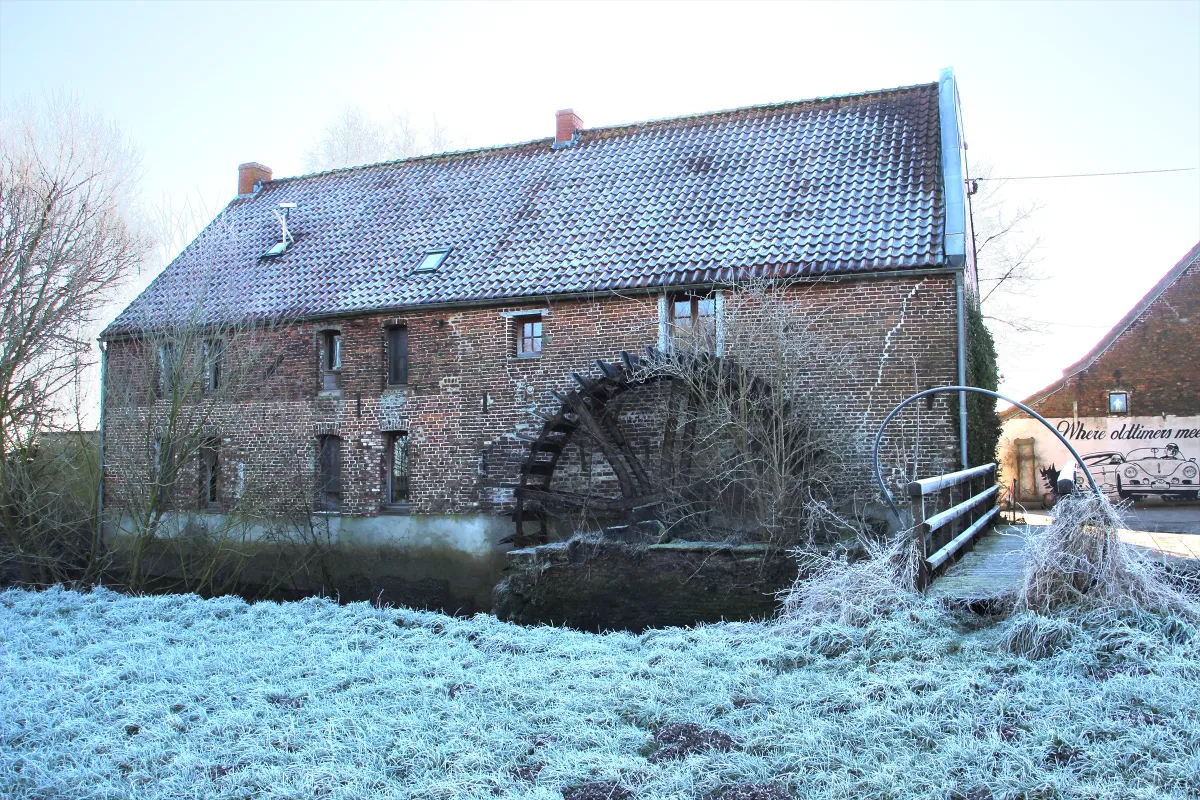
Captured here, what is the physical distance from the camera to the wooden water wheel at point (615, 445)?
38.4 feet

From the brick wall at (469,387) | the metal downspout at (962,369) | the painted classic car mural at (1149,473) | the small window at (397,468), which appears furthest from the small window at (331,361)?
the painted classic car mural at (1149,473)

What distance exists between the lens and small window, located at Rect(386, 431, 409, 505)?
1498 cm

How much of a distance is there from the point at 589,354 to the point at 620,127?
19.0 ft

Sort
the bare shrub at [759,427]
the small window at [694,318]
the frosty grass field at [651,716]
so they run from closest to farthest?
the frosty grass field at [651,716] → the bare shrub at [759,427] → the small window at [694,318]

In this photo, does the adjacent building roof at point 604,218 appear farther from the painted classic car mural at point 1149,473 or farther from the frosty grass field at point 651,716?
the painted classic car mural at point 1149,473

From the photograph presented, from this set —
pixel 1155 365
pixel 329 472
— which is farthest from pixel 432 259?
pixel 1155 365

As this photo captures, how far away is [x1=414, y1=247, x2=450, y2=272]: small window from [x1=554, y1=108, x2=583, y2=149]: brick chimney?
134 inches

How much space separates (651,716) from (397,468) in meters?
10.8

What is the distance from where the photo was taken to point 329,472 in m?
15.6

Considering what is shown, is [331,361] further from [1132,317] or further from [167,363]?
[1132,317]

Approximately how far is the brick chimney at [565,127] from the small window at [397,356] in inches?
195

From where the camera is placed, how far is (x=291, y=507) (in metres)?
15.1

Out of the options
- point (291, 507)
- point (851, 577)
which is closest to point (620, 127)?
point (291, 507)

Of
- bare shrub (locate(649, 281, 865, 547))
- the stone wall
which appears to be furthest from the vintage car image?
the stone wall
